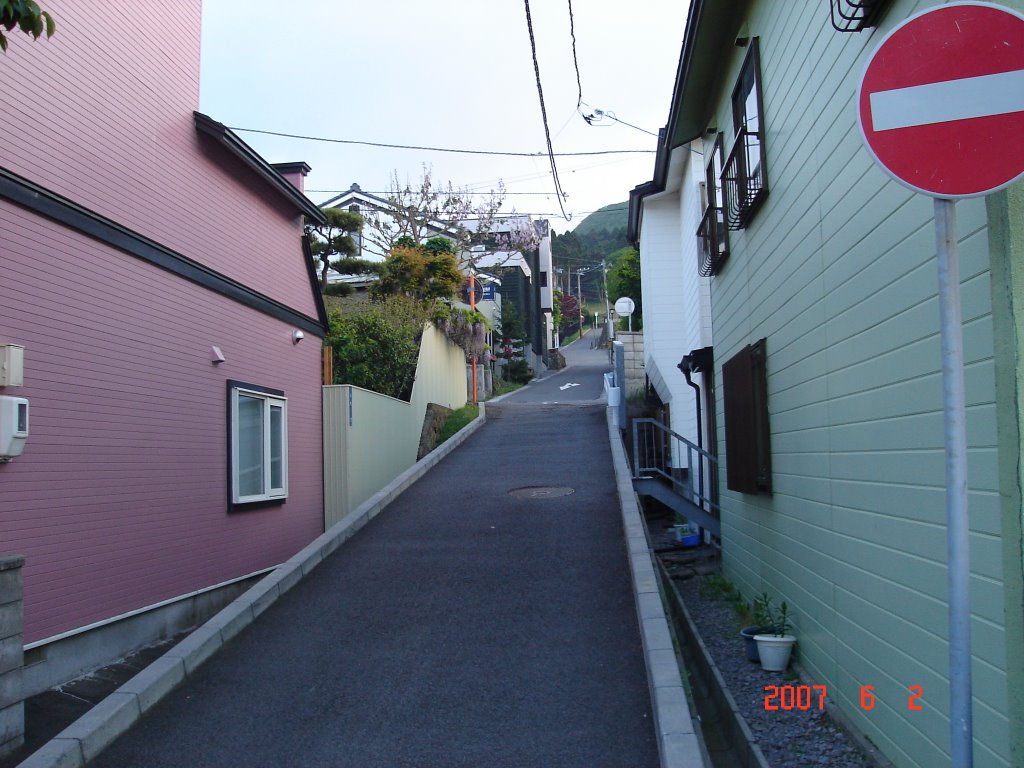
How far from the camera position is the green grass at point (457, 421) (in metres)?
18.5

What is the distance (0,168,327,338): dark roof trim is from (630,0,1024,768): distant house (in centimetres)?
511

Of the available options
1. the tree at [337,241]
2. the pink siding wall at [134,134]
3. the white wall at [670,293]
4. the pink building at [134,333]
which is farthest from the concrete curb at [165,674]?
the tree at [337,241]

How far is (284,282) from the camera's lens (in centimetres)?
1137

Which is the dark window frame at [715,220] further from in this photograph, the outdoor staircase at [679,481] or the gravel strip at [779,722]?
the gravel strip at [779,722]

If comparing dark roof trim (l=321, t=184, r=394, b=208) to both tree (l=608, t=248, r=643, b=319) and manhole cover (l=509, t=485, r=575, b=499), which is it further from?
manhole cover (l=509, t=485, r=575, b=499)

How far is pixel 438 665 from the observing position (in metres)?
5.89

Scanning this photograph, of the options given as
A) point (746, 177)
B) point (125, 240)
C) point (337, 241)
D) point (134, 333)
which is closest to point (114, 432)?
point (134, 333)

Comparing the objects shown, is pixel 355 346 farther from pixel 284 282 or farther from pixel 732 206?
pixel 732 206

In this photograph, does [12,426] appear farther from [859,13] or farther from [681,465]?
[681,465]

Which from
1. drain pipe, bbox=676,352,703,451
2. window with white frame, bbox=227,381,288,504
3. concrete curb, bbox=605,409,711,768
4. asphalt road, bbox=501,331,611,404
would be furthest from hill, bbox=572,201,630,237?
concrete curb, bbox=605,409,711,768

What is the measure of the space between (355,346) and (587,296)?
80.3m

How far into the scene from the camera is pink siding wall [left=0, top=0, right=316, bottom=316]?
641 centimetres

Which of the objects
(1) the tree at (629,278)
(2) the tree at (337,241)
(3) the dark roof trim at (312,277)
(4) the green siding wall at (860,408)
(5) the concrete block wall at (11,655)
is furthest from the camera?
(1) the tree at (629,278)

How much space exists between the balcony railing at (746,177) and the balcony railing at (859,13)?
91.8 inches
